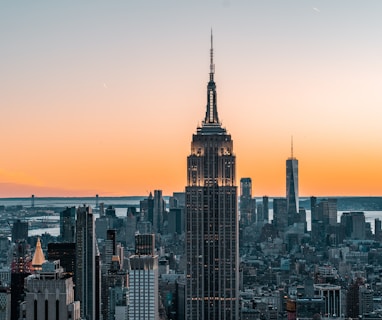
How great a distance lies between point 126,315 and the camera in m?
22.9

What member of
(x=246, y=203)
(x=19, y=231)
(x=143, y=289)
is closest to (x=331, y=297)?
(x=246, y=203)

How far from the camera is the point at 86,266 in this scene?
26.0 m

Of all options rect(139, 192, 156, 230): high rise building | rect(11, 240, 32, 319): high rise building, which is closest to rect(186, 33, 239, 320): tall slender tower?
rect(11, 240, 32, 319): high rise building

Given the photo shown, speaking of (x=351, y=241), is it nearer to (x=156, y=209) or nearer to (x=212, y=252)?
(x=156, y=209)

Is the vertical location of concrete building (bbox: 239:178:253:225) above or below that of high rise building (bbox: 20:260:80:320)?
above

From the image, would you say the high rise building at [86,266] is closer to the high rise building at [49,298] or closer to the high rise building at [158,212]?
the high rise building at [158,212]

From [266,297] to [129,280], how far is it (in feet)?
26.5

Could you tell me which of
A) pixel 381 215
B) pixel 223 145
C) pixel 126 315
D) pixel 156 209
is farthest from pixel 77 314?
pixel 381 215

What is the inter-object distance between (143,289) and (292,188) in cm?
1622

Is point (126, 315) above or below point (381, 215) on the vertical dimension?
below

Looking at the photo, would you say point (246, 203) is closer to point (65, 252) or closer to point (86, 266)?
point (86, 266)

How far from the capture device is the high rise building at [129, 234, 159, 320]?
23.0 m

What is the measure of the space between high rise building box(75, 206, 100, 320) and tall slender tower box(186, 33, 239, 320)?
7.61 ft

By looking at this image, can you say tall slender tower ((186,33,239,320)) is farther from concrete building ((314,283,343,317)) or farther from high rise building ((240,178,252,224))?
concrete building ((314,283,343,317))
